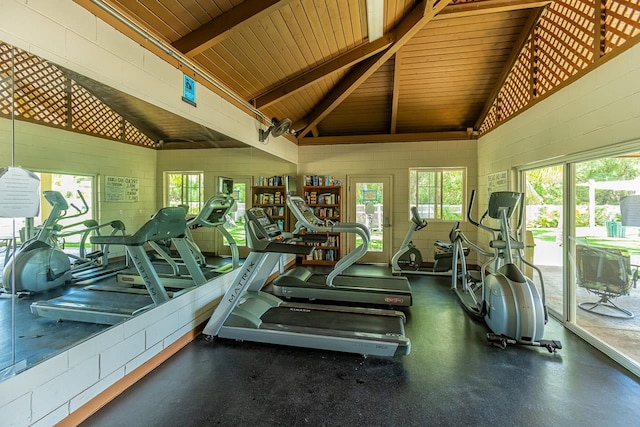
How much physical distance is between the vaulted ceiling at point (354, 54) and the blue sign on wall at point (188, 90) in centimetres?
20

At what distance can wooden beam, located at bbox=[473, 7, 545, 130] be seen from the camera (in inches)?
147

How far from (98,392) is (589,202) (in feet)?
14.3

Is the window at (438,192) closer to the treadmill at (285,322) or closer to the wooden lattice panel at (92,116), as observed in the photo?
the treadmill at (285,322)

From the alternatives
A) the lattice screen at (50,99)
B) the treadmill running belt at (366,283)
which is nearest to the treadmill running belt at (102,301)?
the lattice screen at (50,99)

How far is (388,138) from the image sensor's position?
604 cm

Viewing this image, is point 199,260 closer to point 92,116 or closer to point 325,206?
point 92,116

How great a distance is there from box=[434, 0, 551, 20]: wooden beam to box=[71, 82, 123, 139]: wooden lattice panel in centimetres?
392

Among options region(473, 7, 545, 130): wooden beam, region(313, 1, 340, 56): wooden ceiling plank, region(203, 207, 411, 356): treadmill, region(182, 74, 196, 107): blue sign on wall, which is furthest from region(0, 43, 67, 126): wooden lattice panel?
region(473, 7, 545, 130): wooden beam

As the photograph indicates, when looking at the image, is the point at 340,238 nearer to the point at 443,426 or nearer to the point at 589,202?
the point at 589,202

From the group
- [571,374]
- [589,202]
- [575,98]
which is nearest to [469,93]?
[575,98]

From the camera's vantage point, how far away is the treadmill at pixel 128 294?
2236 millimetres

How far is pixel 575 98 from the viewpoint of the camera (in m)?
2.87

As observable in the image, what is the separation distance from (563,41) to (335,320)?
12.9ft

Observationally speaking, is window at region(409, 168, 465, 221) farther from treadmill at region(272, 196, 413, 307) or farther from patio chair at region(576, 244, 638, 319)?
patio chair at region(576, 244, 638, 319)
